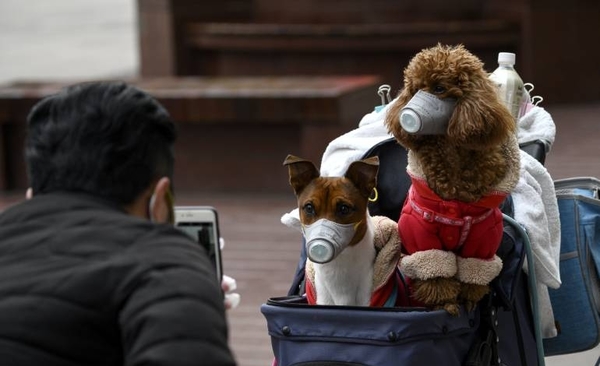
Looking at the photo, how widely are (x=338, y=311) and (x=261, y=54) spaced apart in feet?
28.9

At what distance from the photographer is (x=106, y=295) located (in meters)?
1.77

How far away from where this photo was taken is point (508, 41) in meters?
10.9

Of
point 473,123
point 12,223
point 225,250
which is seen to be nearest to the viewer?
point 12,223

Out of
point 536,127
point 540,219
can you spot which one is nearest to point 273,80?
point 536,127

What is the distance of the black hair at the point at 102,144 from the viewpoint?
1.90 m

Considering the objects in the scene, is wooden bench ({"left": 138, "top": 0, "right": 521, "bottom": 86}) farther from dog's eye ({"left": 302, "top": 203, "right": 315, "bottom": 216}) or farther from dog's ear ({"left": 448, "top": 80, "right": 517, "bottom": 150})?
dog's eye ({"left": 302, "top": 203, "right": 315, "bottom": 216})

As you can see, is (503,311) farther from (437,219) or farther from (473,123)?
(473,123)

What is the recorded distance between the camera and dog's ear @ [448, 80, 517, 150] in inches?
114

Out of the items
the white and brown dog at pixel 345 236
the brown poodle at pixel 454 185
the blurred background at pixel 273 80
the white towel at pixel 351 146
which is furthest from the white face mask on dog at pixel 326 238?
the blurred background at pixel 273 80

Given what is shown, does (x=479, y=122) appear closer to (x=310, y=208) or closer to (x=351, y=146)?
(x=310, y=208)

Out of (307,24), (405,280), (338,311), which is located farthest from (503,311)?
(307,24)

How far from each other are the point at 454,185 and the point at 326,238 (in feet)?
1.18

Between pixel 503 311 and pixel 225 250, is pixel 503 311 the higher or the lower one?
the higher one

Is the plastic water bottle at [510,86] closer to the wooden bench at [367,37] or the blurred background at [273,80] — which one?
the blurred background at [273,80]
